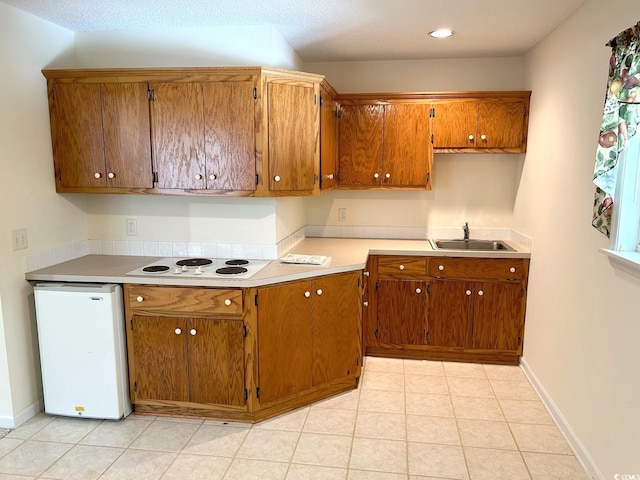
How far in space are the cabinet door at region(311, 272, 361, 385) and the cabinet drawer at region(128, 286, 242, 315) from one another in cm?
52

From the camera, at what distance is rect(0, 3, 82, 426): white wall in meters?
2.60

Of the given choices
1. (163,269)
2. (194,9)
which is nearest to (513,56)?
(194,9)

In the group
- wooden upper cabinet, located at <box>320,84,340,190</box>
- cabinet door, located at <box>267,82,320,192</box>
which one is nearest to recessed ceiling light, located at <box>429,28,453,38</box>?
wooden upper cabinet, located at <box>320,84,340,190</box>

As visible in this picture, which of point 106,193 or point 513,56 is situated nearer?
point 106,193

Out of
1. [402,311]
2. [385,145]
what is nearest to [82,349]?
[402,311]

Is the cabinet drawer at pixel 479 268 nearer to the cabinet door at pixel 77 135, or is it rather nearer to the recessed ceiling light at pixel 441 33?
the recessed ceiling light at pixel 441 33

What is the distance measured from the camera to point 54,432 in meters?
2.67

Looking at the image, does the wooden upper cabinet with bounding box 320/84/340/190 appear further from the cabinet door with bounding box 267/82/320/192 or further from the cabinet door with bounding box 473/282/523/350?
the cabinet door with bounding box 473/282/523/350

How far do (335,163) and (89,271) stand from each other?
6.44 ft

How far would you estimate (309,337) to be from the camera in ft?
9.55

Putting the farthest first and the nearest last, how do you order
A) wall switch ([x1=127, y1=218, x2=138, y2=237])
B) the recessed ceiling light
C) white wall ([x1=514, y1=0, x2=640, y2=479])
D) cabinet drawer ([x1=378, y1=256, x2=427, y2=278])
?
cabinet drawer ([x1=378, y1=256, x2=427, y2=278]) → wall switch ([x1=127, y1=218, x2=138, y2=237]) → the recessed ceiling light → white wall ([x1=514, y1=0, x2=640, y2=479])

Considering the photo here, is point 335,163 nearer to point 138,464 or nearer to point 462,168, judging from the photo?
point 462,168

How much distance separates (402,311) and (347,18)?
2.15 m

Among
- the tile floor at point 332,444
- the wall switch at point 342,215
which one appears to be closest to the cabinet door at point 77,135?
the tile floor at point 332,444
